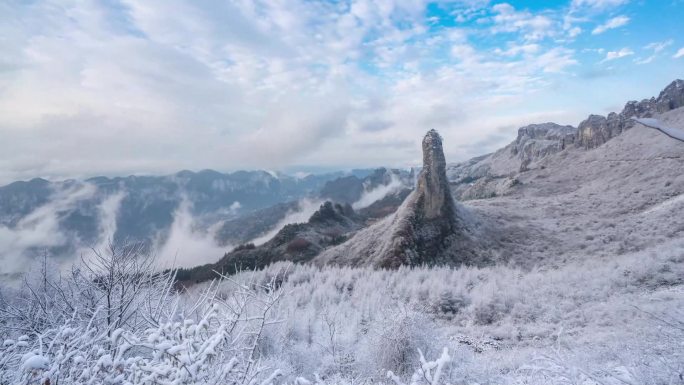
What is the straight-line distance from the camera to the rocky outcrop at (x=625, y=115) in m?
66.6

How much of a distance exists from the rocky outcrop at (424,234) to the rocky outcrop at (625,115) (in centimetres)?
5099

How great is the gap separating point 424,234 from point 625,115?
68.1m

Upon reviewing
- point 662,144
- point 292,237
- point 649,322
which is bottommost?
point 292,237

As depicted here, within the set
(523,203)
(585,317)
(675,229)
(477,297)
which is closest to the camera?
(585,317)

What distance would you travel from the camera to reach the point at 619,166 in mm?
51031

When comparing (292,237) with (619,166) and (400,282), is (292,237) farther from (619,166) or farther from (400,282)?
(619,166)

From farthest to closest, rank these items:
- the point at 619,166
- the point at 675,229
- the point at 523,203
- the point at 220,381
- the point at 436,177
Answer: the point at 619,166, the point at 523,203, the point at 436,177, the point at 675,229, the point at 220,381

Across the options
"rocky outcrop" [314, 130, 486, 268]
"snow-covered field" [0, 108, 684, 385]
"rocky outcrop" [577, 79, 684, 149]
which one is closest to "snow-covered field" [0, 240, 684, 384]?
"snow-covered field" [0, 108, 684, 385]

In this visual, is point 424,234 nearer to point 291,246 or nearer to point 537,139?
point 291,246

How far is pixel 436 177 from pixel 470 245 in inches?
285

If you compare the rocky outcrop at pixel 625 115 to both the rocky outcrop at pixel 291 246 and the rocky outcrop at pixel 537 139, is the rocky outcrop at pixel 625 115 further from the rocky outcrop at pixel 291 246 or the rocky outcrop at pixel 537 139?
the rocky outcrop at pixel 291 246

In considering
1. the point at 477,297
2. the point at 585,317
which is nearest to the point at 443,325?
the point at 477,297

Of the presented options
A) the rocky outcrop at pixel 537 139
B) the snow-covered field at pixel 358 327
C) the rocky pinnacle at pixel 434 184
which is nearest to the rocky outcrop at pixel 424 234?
the rocky pinnacle at pixel 434 184

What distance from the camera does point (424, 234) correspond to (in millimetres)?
31594
